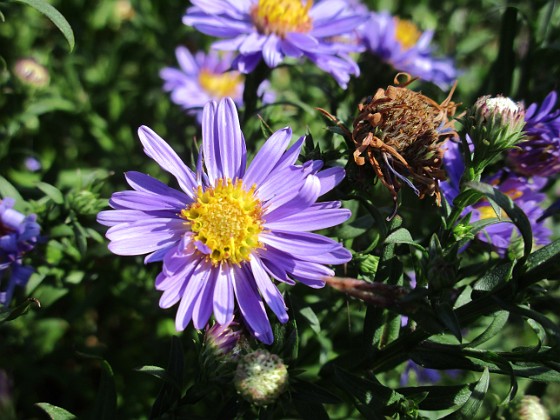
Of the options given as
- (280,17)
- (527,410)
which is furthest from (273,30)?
(527,410)

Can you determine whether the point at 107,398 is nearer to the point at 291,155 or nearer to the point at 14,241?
the point at 14,241

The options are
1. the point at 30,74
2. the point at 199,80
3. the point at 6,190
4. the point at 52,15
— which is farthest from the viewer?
the point at 199,80

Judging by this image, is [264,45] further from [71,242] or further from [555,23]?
[555,23]

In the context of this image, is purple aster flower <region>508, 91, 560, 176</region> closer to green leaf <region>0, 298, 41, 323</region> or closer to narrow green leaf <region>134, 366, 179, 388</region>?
narrow green leaf <region>134, 366, 179, 388</region>

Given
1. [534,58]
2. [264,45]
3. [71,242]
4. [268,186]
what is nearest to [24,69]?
[71,242]

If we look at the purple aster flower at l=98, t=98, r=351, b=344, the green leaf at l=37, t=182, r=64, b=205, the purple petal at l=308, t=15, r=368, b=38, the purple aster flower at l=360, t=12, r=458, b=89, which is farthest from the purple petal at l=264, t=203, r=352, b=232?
the purple aster flower at l=360, t=12, r=458, b=89

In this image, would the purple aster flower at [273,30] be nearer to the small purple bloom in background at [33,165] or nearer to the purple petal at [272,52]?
the purple petal at [272,52]
